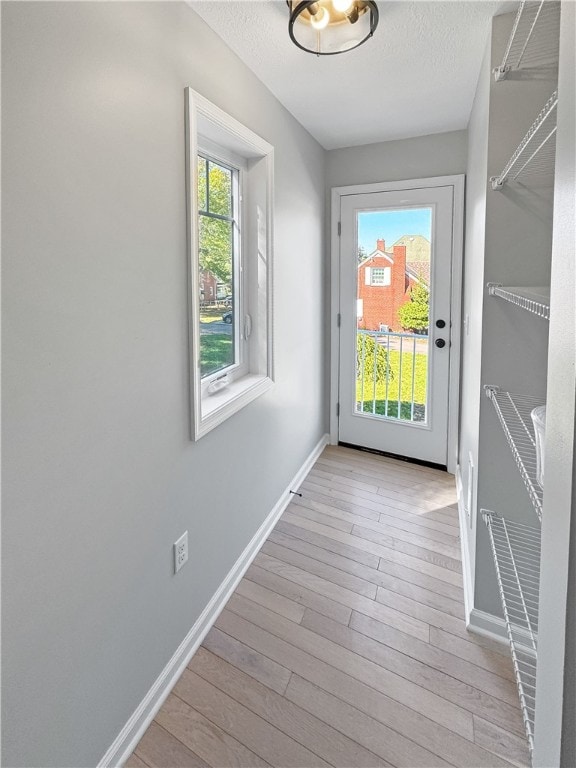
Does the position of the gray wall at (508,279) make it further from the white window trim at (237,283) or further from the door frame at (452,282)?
the door frame at (452,282)

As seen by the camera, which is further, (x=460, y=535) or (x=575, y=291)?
(x=460, y=535)

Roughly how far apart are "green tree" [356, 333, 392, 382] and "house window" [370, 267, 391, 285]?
1.38 ft

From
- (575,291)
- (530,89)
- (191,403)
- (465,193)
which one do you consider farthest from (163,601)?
(465,193)

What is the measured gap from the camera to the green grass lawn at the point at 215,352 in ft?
6.46

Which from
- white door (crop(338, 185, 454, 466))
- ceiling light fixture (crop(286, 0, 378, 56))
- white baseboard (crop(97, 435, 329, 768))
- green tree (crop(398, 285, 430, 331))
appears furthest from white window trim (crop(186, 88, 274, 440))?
green tree (crop(398, 285, 430, 331))

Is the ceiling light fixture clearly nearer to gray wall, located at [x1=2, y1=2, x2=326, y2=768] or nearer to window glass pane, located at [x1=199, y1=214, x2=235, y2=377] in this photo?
gray wall, located at [x1=2, y1=2, x2=326, y2=768]

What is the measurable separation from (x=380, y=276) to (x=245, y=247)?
4.52 ft

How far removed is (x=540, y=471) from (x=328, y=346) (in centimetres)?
274

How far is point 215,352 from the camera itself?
6.82 ft

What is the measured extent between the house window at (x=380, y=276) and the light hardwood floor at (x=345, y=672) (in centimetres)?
182

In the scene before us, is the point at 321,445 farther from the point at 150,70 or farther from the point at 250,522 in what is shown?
the point at 150,70

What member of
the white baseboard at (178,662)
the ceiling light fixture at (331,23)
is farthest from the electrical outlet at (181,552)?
the ceiling light fixture at (331,23)

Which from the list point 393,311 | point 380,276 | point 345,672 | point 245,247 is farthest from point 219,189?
point 345,672

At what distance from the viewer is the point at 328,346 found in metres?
3.53
